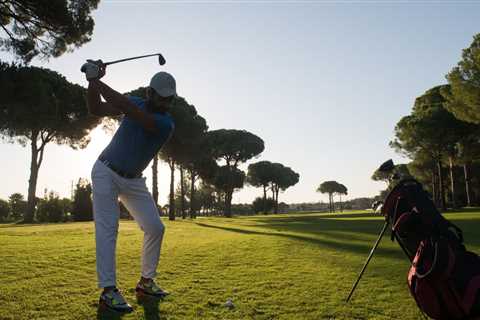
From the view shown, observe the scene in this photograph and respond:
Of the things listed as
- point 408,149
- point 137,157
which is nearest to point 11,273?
point 137,157

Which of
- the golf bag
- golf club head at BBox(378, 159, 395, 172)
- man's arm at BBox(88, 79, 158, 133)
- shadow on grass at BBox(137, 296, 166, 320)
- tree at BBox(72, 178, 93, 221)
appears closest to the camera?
the golf bag

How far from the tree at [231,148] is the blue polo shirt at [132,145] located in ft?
218

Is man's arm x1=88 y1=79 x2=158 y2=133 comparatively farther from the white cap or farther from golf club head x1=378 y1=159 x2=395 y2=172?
golf club head x1=378 y1=159 x2=395 y2=172

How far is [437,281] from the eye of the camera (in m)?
3.42

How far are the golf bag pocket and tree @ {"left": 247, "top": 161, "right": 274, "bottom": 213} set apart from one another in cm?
9925

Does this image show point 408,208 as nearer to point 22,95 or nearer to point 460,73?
point 22,95

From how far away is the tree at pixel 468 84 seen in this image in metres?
37.4

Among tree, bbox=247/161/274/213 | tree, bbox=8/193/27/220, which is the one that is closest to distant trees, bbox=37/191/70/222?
tree, bbox=8/193/27/220

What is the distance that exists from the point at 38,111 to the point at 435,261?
32.9 meters

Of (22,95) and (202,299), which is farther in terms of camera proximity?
(22,95)

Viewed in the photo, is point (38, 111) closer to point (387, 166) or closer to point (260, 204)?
point (387, 166)

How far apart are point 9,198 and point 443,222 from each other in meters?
122

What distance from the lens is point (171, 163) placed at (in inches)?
1972

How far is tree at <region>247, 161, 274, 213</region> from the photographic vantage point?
4070 inches
